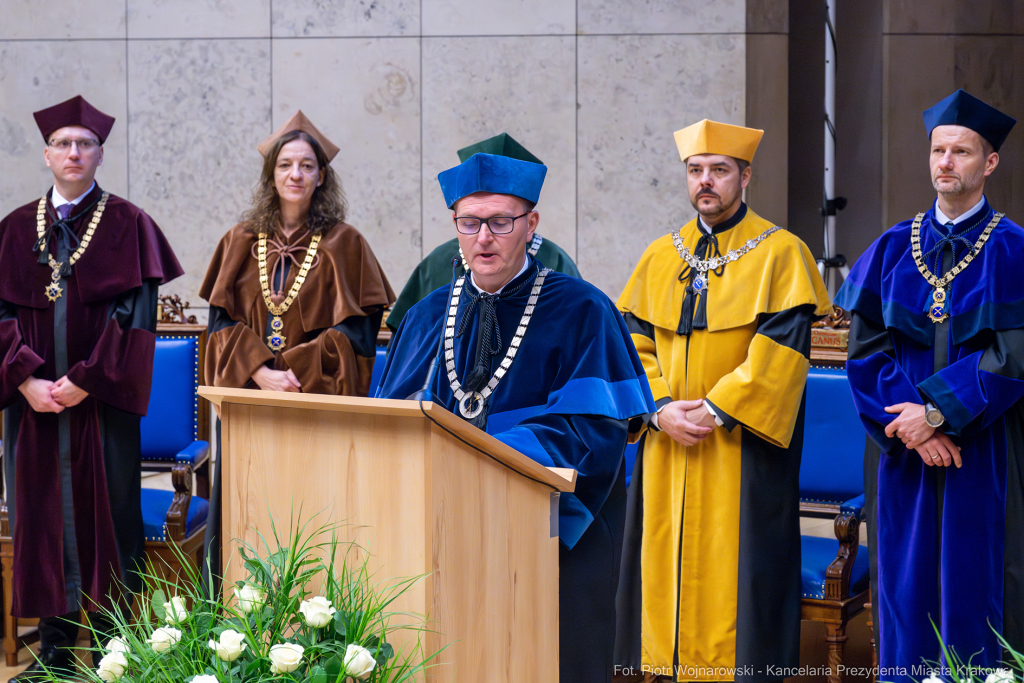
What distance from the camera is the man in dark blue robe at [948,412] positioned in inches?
122

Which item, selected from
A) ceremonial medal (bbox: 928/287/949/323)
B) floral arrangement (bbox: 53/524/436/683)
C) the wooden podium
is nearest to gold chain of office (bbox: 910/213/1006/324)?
ceremonial medal (bbox: 928/287/949/323)

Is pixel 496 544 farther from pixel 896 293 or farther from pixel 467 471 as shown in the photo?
pixel 896 293

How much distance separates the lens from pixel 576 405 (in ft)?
7.61

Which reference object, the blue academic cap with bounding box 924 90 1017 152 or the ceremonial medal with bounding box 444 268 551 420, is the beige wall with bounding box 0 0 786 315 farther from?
the ceremonial medal with bounding box 444 268 551 420

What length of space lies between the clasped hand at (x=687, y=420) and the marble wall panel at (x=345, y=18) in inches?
141

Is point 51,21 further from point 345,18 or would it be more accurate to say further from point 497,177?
point 497,177

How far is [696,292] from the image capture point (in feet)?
12.4

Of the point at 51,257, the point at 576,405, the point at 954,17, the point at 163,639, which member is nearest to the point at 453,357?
the point at 576,405

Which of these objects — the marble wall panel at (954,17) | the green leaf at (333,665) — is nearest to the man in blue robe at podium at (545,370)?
the green leaf at (333,665)

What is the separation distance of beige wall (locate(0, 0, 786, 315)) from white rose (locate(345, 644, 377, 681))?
15.4 feet

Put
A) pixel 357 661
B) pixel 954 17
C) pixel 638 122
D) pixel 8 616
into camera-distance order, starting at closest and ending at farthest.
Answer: pixel 357 661, pixel 8 616, pixel 954 17, pixel 638 122

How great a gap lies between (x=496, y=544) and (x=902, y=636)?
192 cm

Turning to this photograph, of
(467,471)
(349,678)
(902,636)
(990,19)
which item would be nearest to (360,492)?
(467,471)

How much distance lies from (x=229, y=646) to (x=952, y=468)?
2428 mm
